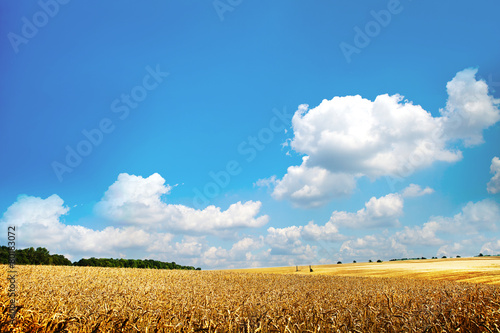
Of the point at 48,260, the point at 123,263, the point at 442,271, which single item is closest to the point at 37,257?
the point at 48,260

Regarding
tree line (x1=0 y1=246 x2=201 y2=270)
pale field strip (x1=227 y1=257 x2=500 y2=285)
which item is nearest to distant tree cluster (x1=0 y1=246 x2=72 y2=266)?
tree line (x1=0 y1=246 x2=201 y2=270)

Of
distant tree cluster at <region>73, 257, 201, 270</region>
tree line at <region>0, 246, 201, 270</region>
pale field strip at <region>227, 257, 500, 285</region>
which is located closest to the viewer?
pale field strip at <region>227, 257, 500, 285</region>

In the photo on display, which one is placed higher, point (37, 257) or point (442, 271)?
point (37, 257)

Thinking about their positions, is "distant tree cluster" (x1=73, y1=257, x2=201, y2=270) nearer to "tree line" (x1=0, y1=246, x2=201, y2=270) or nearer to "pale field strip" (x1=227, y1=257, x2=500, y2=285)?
"tree line" (x1=0, y1=246, x2=201, y2=270)

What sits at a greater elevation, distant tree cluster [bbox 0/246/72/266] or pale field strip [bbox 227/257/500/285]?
distant tree cluster [bbox 0/246/72/266]

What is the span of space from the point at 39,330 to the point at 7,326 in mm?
550

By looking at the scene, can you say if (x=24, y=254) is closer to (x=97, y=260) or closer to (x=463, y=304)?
(x=97, y=260)

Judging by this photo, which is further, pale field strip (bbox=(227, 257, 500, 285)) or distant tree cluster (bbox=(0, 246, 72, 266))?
distant tree cluster (bbox=(0, 246, 72, 266))

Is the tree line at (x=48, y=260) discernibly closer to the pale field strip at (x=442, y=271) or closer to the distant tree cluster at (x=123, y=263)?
the distant tree cluster at (x=123, y=263)

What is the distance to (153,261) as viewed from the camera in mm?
68562

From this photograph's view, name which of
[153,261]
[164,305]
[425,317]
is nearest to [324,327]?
[425,317]

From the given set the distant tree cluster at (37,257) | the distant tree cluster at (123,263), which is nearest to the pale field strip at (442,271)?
the distant tree cluster at (123,263)

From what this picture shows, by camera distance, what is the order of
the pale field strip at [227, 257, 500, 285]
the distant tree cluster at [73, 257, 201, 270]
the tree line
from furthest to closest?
the distant tree cluster at [73, 257, 201, 270] → the tree line → the pale field strip at [227, 257, 500, 285]

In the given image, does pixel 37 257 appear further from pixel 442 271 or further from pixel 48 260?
pixel 442 271
